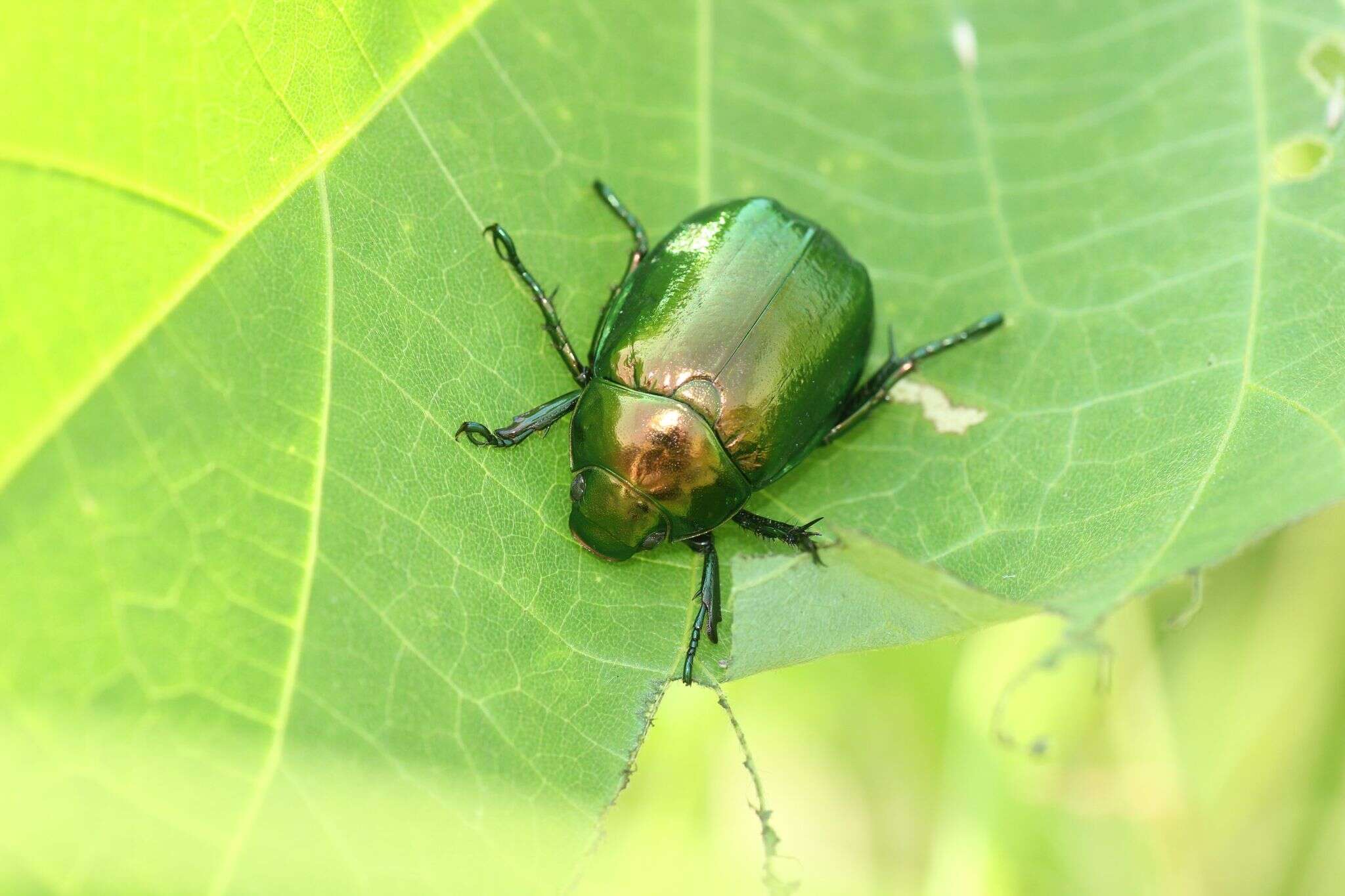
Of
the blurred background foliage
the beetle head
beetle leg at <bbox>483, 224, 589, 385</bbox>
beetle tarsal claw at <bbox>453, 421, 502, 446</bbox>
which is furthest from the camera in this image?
the blurred background foliage

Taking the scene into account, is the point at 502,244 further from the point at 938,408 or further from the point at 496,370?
the point at 938,408

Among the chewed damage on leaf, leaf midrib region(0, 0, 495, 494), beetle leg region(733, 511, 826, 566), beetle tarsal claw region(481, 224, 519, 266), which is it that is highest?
leaf midrib region(0, 0, 495, 494)

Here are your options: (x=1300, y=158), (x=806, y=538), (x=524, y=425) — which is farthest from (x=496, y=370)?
(x=1300, y=158)

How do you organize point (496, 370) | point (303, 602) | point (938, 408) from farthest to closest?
point (938, 408), point (496, 370), point (303, 602)

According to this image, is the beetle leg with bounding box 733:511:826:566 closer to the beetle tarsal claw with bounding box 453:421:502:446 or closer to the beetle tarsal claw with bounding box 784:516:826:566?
the beetle tarsal claw with bounding box 784:516:826:566

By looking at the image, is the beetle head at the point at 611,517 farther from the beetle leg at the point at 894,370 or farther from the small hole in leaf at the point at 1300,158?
the small hole in leaf at the point at 1300,158

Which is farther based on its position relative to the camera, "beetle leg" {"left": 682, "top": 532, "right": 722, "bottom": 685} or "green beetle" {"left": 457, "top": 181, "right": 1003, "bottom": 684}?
"green beetle" {"left": 457, "top": 181, "right": 1003, "bottom": 684}

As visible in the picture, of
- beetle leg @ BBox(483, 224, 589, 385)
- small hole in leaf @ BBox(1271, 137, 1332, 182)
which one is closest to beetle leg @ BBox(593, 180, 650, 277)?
beetle leg @ BBox(483, 224, 589, 385)
